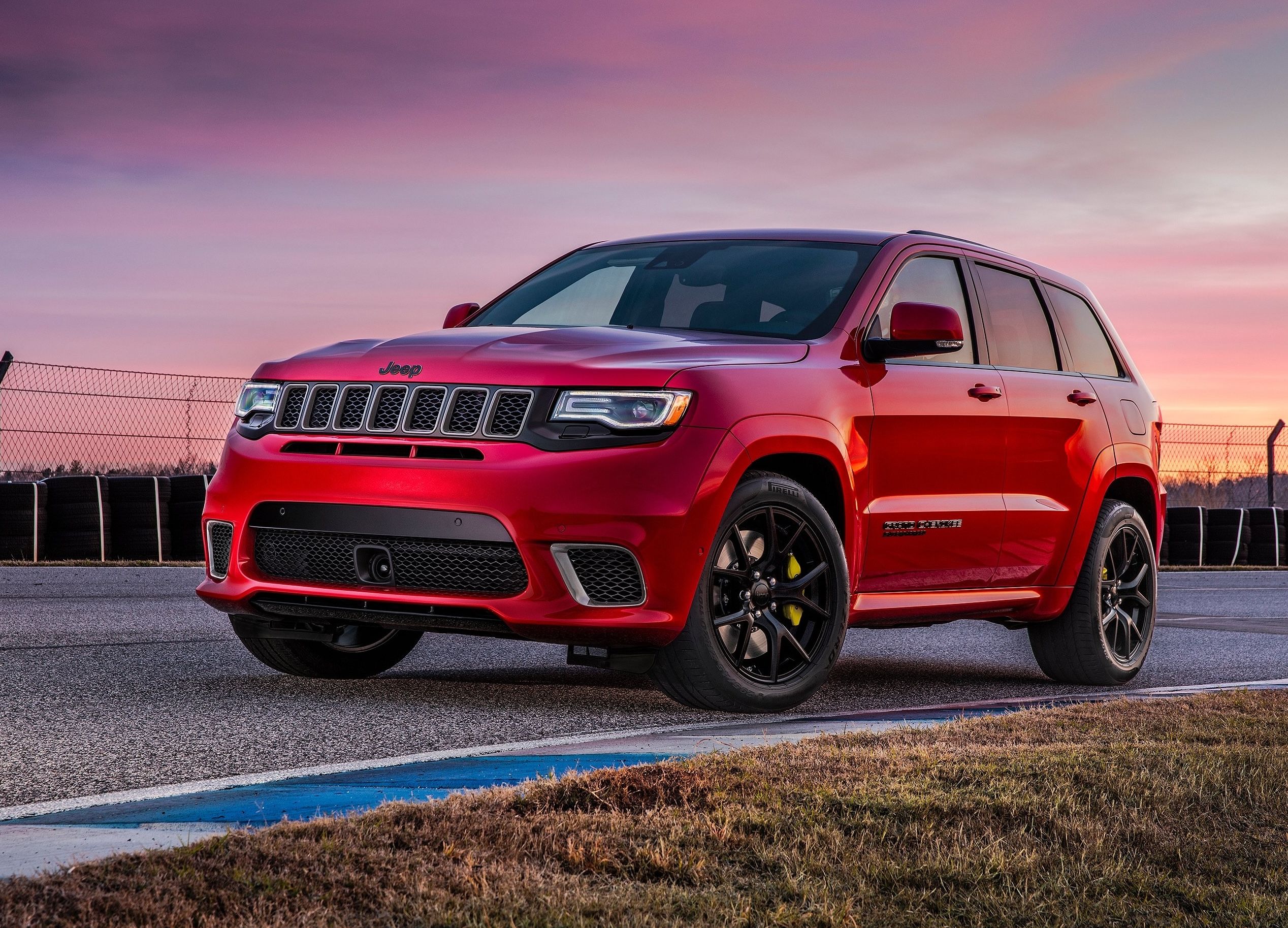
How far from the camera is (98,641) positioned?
846 centimetres

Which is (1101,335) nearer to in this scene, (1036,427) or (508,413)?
(1036,427)

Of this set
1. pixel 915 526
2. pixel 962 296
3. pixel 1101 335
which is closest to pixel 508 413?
pixel 915 526

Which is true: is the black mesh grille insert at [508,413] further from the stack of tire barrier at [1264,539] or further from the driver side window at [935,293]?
the stack of tire barrier at [1264,539]

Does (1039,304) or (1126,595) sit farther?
(1126,595)

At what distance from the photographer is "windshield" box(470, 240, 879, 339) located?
675cm

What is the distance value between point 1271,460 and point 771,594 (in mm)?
25389

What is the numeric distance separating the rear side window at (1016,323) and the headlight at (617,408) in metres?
2.47

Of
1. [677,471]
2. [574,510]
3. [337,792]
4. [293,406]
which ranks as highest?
[293,406]

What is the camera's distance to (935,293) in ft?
24.1

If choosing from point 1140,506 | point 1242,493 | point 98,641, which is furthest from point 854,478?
point 1242,493

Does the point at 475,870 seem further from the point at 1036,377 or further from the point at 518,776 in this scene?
A: the point at 1036,377

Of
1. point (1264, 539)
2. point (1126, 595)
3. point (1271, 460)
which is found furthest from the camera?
point (1271, 460)

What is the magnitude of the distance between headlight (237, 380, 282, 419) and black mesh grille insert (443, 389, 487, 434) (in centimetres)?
89

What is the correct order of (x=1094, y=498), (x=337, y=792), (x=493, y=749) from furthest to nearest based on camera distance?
(x=1094, y=498), (x=493, y=749), (x=337, y=792)
